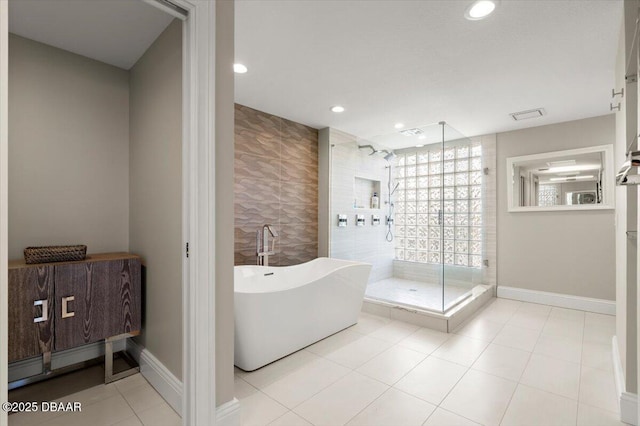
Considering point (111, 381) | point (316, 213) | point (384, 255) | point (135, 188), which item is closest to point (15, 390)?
point (111, 381)

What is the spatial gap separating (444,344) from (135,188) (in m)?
2.97

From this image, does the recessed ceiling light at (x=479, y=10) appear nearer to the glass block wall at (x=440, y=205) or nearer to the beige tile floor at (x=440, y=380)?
the glass block wall at (x=440, y=205)

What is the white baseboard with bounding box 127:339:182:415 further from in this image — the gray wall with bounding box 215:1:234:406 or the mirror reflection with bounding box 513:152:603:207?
the mirror reflection with bounding box 513:152:603:207

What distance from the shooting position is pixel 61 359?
2.18 m

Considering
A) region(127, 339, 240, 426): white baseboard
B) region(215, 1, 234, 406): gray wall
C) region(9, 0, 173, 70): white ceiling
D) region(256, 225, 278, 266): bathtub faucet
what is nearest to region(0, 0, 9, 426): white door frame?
region(215, 1, 234, 406): gray wall

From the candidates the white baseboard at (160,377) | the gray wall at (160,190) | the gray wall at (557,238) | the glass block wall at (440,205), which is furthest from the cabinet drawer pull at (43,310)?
the gray wall at (557,238)

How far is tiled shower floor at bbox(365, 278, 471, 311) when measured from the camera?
11.2ft

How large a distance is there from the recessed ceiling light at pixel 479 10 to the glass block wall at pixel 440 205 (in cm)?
192

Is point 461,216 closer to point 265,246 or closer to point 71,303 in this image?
point 265,246

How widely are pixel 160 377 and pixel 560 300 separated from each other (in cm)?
461

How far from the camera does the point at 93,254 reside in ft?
7.59

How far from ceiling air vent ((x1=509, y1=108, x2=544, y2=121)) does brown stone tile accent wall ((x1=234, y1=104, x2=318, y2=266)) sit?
250 centimetres

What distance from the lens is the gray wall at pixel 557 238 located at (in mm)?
3676

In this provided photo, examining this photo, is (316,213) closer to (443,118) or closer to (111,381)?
(443,118)
